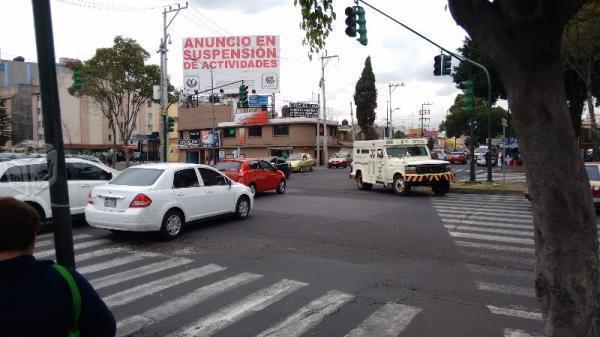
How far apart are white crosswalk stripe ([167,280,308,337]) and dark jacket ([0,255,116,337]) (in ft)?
10.1

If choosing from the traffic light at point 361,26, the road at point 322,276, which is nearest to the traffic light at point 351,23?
the traffic light at point 361,26

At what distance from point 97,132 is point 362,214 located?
79.0 meters

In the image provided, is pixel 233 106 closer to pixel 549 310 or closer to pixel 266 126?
pixel 266 126

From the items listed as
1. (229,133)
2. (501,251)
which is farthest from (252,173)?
(229,133)

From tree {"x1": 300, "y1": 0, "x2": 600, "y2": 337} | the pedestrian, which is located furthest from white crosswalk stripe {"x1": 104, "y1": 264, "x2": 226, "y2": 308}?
tree {"x1": 300, "y1": 0, "x2": 600, "y2": 337}

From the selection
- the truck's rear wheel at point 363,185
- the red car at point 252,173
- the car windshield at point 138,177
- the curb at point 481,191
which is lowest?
the curb at point 481,191

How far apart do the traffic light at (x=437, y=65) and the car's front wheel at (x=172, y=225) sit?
13768 millimetres

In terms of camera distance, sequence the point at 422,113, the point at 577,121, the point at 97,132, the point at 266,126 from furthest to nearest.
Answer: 1. the point at 422,113
2. the point at 97,132
3. the point at 266,126
4. the point at 577,121

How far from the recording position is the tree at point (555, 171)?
3119 mm

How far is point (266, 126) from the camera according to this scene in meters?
56.0

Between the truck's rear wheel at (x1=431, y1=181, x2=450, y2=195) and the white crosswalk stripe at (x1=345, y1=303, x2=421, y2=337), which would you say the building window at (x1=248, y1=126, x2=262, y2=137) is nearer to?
the truck's rear wheel at (x1=431, y1=181, x2=450, y2=195)

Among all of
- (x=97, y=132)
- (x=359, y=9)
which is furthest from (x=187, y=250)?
(x=97, y=132)

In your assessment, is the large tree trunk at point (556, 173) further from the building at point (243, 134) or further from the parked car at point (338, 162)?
the building at point (243, 134)

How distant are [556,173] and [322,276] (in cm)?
459
